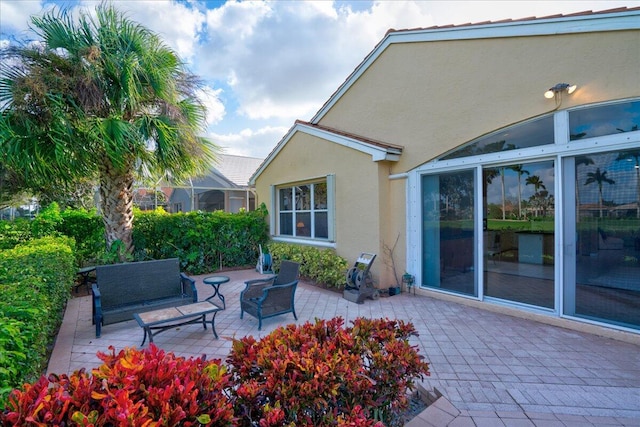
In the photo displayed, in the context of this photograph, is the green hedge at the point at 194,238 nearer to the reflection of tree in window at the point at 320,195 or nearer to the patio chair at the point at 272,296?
the reflection of tree in window at the point at 320,195

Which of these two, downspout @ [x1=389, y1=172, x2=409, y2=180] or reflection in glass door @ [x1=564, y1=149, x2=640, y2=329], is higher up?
downspout @ [x1=389, y1=172, x2=409, y2=180]

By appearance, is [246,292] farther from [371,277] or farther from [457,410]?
[457,410]

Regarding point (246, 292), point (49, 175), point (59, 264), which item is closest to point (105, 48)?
point (49, 175)

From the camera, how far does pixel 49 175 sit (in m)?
6.85

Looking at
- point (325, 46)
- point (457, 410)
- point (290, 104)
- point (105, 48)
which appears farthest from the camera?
point (290, 104)

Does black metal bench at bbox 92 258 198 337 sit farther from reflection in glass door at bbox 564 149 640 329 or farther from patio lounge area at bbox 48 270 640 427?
reflection in glass door at bbox 564 149 640 329

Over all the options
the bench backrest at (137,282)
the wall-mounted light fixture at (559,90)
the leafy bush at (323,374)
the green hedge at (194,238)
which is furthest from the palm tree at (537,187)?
the green hedge at (194,238)

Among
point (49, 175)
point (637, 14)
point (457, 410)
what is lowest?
point (457, 410)

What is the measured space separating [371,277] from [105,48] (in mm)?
7923

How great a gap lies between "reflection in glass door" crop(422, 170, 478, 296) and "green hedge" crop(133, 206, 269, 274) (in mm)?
6241

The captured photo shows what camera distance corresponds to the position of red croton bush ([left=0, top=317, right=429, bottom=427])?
143 centimetres

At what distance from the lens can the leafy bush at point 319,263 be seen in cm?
766

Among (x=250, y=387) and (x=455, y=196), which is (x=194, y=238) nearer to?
(x=455, y=196)

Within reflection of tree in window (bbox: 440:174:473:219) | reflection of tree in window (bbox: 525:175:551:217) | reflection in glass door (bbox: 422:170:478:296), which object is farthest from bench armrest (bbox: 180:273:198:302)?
reflection of tree in window (bbox: 525:175:551:217)
